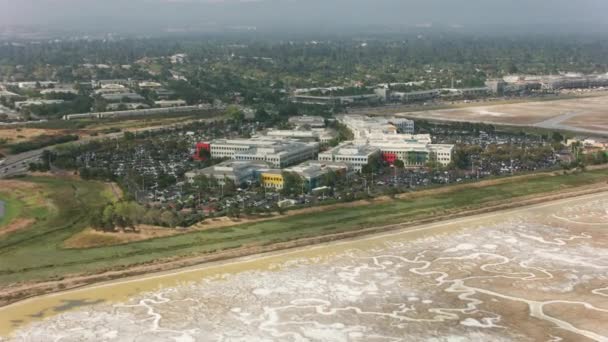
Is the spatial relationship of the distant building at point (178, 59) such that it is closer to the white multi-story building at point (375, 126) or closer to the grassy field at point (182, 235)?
the white multi-story building at point (375, 126)

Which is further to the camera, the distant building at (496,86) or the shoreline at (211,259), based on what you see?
the distant building at (496,86)

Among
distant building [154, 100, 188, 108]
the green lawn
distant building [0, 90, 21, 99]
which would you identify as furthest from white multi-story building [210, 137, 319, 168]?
distant building [0, 90, 21, 99]

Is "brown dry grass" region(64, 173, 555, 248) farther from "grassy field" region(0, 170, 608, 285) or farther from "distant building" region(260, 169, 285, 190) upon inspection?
"distant building" region(260, 169, 285, 190)

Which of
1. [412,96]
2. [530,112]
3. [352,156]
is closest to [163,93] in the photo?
[412,96]

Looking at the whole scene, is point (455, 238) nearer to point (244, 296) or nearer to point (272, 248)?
point (272, 248)

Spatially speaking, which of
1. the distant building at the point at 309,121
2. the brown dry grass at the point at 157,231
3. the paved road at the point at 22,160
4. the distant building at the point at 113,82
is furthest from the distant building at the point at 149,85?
the brown dry grass at the point at 157,231
